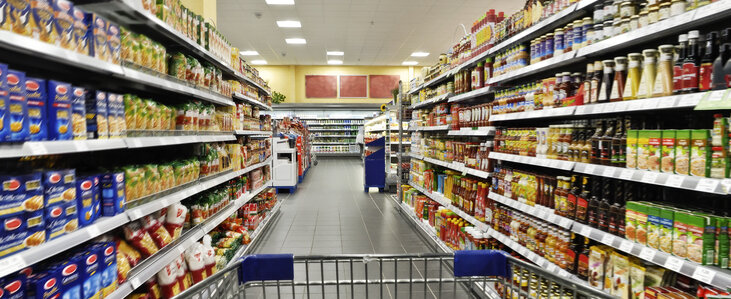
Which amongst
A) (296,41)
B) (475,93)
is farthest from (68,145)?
(296,41)

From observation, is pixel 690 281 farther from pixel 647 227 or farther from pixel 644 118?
pixel 644 118

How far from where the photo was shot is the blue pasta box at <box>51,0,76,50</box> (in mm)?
1610

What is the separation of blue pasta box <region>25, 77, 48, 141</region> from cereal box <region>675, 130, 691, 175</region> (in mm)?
2654

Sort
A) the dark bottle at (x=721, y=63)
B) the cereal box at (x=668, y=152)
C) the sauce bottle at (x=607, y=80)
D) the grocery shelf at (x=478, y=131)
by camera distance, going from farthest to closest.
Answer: the grocery shelf at (x=478, y=131) → the sauce bottle at (x=607, y=80) → the cereal box at (x=668, y=152) → the dark bottle at (x=721, y=63)

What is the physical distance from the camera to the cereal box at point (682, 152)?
5.35 ft

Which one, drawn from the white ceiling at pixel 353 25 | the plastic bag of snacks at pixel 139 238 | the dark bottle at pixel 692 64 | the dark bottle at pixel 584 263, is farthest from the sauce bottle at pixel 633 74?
the white ceiling at pixel 353 25

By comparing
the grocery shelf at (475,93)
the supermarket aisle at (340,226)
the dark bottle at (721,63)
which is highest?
the grocery shelf at (475,93)

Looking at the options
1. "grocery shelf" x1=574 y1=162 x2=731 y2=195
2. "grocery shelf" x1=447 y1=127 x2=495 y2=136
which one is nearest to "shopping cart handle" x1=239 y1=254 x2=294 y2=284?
"grocery shelf" x1=574 y1=162 x2=731 y2=195

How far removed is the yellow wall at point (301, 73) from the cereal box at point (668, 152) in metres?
17.4

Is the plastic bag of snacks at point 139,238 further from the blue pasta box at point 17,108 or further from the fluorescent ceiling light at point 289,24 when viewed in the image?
the fluorescent ceiling light at point 289,24

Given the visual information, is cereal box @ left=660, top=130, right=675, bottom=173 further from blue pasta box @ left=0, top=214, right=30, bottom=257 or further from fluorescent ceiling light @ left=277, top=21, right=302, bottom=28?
fluorescent ceiling light @ left=277, top=21, right=302, bottom=28

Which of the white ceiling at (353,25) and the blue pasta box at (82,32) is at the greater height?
the white ceiling at (353,25)

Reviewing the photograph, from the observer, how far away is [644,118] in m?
2.03

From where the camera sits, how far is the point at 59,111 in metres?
1.62
